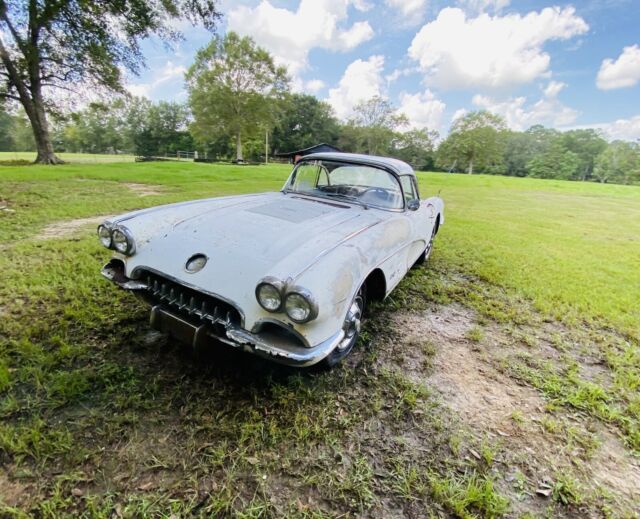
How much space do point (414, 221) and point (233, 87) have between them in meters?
37.3

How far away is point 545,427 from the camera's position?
1962 millimetres

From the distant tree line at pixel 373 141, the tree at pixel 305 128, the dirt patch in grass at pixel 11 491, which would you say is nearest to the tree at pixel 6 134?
the distant tree line at pixel 373 141

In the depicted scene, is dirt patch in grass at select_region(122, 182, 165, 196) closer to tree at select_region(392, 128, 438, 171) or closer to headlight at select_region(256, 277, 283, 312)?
headlight at select_region(256, 277, 283, 312)

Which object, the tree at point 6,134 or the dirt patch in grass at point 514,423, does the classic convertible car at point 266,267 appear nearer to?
the dirt patch in grass at point 514,423

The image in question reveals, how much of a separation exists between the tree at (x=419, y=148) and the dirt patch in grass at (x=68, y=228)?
65.1 meters

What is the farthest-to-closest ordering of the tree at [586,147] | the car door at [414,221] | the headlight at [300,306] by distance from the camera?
the tree at [586,147], the car door at [414,221], the headlight at [300,306]

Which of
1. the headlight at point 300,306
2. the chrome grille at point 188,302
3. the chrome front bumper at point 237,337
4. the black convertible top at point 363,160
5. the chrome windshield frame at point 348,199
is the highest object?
the black convertible top at point 363,160

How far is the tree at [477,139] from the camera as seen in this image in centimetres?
5250

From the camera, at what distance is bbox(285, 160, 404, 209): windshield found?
3268mm

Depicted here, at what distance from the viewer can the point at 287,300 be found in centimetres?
165

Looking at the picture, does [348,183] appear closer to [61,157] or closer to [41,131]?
[41,131]

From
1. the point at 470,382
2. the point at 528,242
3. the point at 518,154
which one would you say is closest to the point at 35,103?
the point at 528,242

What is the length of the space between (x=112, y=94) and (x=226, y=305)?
21.1 m

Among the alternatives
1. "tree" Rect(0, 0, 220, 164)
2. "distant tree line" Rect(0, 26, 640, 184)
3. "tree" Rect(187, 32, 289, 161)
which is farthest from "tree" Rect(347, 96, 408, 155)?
"tree" Rect(0, 0, 220, 164)
